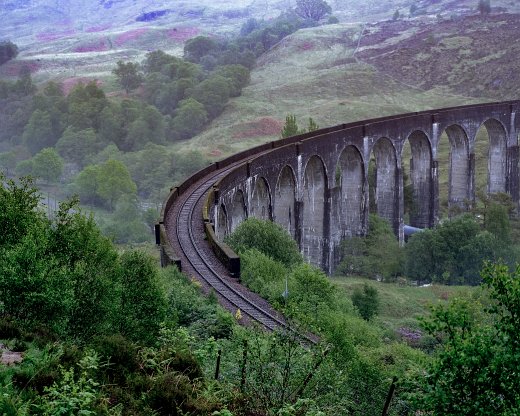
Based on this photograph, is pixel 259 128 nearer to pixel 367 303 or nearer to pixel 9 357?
pixel 367 303

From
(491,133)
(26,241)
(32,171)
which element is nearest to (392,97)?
(491,133)

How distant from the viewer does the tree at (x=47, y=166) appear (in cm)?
7062

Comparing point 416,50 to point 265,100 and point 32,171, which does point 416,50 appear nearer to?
point 265,100

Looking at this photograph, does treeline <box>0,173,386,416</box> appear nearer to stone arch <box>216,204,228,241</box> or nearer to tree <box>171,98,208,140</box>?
stone arch <box>216,204,228,241</box>

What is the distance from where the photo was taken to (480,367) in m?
9.80

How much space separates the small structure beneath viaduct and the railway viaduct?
0.22 feet

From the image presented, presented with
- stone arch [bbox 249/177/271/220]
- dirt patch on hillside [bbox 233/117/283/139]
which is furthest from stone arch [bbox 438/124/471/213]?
dirt patch on hillside [bbox 233/117/283/139]

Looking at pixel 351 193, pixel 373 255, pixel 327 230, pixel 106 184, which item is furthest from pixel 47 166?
pixel 373 255

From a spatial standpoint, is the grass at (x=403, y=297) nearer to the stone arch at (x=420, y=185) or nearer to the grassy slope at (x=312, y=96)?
the stone arch at (x=420, y=185)

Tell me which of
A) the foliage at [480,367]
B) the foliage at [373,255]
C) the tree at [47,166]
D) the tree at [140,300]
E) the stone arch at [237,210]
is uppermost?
the foliage at [480,367]

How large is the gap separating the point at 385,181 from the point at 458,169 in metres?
9.83

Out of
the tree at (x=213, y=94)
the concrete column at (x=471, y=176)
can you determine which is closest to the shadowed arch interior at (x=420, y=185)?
the concrete column at (x=471, y=176)

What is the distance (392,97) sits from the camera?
9544 centimetres

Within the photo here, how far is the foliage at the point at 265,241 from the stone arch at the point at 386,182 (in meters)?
23.4
